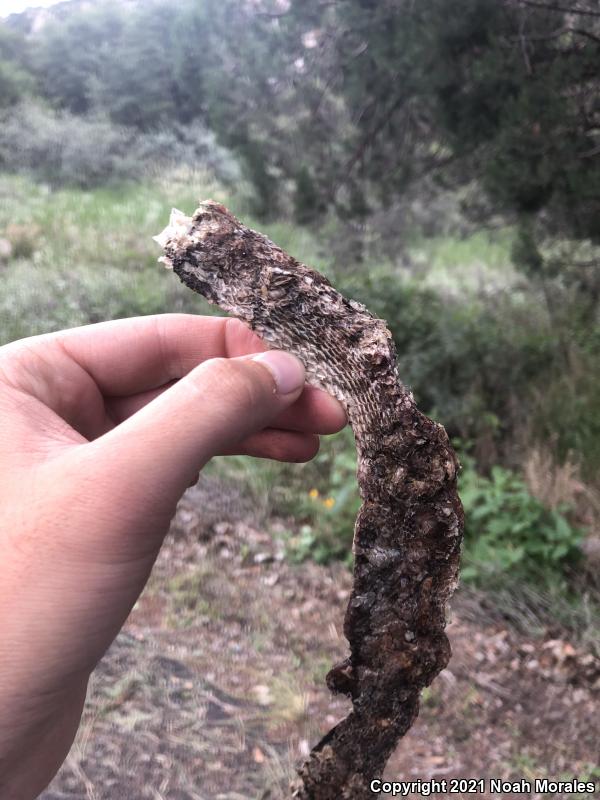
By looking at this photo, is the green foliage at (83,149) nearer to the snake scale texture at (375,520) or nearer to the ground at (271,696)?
the ground at (271,696)

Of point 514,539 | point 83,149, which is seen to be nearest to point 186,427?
point 514,539

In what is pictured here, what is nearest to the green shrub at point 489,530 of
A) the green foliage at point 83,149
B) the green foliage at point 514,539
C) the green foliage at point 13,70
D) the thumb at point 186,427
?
the green foliage at point 514,539

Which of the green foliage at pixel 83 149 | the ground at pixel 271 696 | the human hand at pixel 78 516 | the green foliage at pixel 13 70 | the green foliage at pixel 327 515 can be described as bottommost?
the ground at pixel 271 696

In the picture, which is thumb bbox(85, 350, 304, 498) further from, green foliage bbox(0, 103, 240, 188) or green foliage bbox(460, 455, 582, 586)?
green foliage bbox(0, 103, 240, 188)

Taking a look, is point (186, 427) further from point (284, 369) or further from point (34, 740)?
point (34, 740)

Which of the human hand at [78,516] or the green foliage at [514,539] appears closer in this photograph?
the human hand at [78,516]

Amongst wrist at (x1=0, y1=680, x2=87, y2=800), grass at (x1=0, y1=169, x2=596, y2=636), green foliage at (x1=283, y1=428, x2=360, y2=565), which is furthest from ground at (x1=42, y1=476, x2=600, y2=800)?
wrist at (x1=0, y1=680, x2=87, y2=800)

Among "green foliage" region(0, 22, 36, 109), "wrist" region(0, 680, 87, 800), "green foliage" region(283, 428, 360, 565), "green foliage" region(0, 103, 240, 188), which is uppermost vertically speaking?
"green foliage" region(0, 22, 36, 109)
